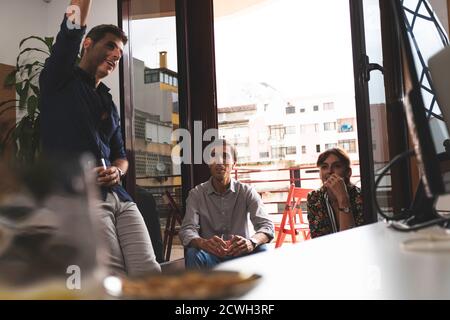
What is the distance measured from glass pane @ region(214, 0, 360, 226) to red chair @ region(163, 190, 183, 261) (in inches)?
95.1

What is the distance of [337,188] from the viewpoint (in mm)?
1987

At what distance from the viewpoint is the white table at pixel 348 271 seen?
20 cm

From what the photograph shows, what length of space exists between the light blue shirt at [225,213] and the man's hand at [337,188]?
351 millimetres

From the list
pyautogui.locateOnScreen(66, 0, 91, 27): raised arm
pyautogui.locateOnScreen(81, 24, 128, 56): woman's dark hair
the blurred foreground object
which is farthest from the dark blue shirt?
the blurred foreground object

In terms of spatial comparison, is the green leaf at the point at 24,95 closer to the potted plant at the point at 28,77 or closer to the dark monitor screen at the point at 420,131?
the potted plant at the point at 28,77

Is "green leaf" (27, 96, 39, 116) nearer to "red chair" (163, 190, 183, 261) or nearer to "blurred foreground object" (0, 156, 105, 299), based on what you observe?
"red chair" (163, 190, 183, 261)

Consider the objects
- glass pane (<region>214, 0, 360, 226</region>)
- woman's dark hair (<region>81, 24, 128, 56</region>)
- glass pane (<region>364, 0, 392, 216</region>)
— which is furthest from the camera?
glass pane (<region>214, 0, 360, 226</region>)

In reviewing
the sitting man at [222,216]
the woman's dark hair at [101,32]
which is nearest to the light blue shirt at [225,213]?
the sitting man at [222,216]

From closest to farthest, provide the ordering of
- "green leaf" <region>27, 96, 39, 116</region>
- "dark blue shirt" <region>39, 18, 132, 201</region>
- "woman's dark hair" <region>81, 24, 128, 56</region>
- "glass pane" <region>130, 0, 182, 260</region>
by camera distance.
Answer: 1. "dark blue shirt" <region>39, 18, 132, 201</region>
2. "woman's dark hair" <region>81, 24, 128, 56</region>
3. "green leaf" <region>27, 96, 39, 116</region>
4. "glass pane" <region>130, 0, 182, 260</region>

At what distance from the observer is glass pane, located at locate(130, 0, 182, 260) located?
2633mm
